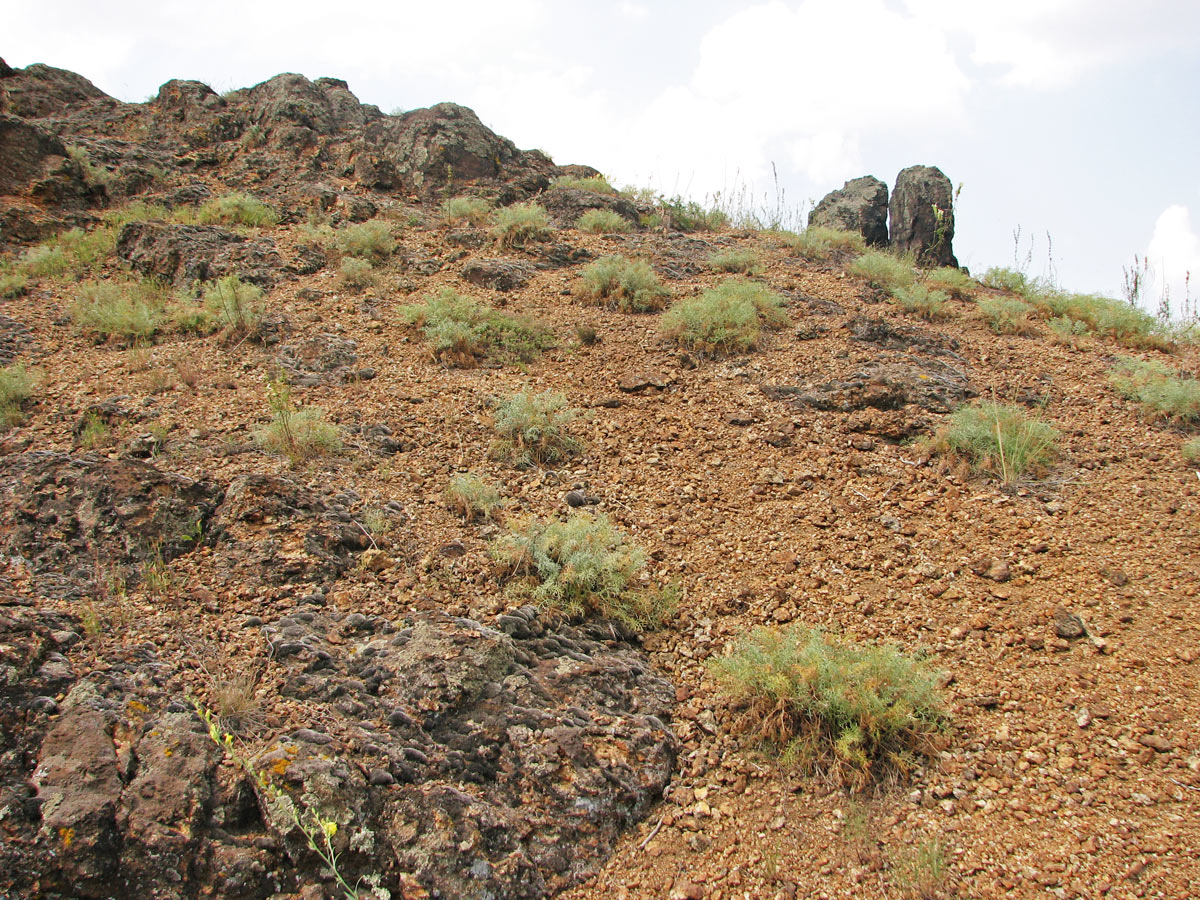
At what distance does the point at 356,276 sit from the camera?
7.25 meters

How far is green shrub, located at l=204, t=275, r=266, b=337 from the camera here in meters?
6.13

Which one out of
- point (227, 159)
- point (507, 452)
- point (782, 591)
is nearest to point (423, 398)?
point (507, 452)

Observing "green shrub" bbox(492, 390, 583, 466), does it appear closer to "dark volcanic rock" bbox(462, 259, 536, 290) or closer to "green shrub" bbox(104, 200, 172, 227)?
"dark volcanic rock" bbox(462, 259, 536, 290)

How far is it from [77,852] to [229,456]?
110 inches

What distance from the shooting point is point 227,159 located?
1008 centimetres

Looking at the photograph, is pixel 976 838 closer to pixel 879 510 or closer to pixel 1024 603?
pixel 1024 603

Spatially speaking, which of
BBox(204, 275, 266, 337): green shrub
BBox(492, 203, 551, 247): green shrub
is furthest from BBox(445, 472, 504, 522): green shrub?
BBox(492, 203, 551, 247): green shrub

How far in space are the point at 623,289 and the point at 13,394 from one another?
16.9 feet

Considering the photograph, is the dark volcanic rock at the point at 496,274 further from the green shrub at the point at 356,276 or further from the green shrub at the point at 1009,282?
the green shrub at the point at 1009,282

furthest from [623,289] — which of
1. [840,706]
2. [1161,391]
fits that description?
[840,706]

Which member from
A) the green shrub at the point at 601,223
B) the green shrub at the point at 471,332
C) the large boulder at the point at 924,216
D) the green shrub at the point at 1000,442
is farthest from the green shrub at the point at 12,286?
the large boulder at the point at 924,216

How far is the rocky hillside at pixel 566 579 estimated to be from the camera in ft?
7.32

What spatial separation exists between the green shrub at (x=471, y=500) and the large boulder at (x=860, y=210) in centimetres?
924

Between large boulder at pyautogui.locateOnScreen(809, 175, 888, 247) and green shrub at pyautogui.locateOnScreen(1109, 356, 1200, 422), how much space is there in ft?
19.2
